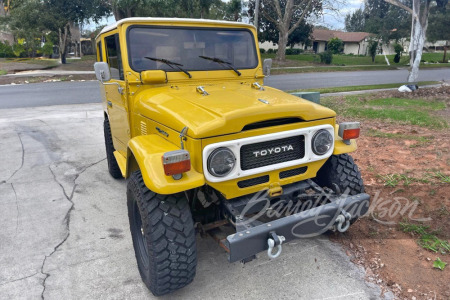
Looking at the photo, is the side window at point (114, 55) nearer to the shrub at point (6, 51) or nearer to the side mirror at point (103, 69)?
the side mirror at point (103, 69)

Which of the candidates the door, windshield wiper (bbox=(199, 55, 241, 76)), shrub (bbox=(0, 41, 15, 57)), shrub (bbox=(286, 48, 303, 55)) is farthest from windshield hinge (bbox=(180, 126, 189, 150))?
shrub (bbox=(286, 48, 303, 55))

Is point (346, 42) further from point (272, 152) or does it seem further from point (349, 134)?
point (272, 152)

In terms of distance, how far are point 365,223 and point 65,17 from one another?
93.0 ft

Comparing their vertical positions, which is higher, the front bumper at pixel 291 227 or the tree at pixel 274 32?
the tree at pixel 274 32

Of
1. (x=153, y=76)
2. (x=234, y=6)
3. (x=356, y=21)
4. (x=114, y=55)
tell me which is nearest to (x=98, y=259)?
(x=153, y=76)

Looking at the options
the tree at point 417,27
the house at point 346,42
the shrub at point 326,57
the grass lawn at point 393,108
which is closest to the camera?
the grass lawn at point 393,108

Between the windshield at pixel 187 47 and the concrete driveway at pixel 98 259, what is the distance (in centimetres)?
192

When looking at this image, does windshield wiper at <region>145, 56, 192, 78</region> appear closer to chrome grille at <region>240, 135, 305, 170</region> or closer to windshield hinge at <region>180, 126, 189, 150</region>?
windshield hinge at <region>180, 126, 189, 150</region>

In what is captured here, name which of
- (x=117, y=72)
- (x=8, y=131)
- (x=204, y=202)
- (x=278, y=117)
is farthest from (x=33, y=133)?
(x=278, y=117)

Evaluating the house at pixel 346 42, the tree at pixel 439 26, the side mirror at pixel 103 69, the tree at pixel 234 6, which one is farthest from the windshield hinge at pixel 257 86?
the house at pixel 346 42

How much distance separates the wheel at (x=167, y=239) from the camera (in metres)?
2.66

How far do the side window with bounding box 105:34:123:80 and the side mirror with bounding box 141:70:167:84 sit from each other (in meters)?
0.39

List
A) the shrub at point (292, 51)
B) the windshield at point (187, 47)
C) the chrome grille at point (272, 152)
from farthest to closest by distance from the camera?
the shrub at point (292, 51), the windshield at point (187, 47), the chrome grille at point (272, 152)

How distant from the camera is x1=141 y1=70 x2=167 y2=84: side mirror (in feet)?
11.9
